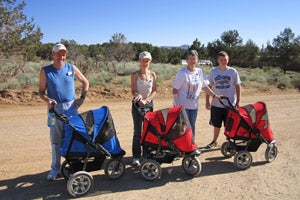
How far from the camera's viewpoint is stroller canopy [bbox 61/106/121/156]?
4285 millimetres

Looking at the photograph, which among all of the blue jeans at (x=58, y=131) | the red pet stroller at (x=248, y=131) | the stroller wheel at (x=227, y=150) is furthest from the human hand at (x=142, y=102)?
the stroller wheel at (x=227, y=150)

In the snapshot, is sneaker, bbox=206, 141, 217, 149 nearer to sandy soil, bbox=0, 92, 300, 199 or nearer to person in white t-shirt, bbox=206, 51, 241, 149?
sandy soil, bbox=0, 92, 300, 199

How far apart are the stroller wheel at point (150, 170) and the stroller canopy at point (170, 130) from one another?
30cm

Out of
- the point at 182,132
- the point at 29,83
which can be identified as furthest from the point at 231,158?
the point at 29,83

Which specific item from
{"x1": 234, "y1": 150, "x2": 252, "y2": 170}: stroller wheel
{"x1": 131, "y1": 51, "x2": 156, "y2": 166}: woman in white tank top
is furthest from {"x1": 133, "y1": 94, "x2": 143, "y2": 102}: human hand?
{"x1": 234, "y1": 150, "x2": 252, "y2": 170}: stroller wheel

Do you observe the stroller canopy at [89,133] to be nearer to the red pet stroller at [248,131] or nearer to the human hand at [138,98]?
the human hand at [138,98]

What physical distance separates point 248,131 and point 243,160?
500 millimetres

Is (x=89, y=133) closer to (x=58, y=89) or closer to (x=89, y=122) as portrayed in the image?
(x=89, y=122)

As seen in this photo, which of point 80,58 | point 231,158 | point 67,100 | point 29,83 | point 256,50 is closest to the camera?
point 67,100

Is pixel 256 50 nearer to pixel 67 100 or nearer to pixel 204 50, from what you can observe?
pixel 204 50

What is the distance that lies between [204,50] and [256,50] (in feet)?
26.3

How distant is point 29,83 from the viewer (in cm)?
1386

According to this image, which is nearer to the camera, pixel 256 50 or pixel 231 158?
pixel 231 158

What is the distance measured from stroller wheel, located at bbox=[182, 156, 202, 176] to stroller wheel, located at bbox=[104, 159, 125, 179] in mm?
989
